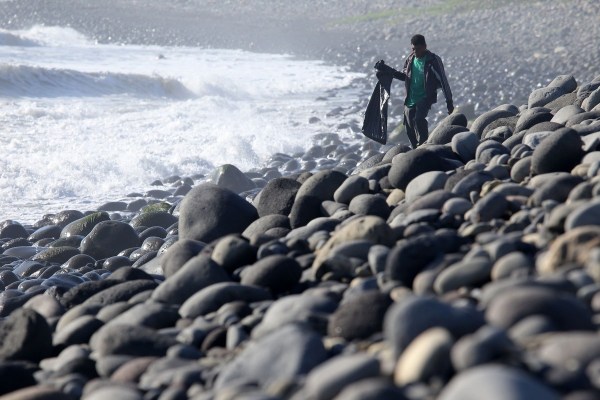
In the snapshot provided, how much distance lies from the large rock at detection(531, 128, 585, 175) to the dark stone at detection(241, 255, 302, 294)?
1.86 metres

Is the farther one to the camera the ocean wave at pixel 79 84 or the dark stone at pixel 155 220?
the ocean wave at pixel 79 84

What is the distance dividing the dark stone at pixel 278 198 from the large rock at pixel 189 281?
5.97ft

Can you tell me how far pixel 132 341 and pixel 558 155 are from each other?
305 centimetres

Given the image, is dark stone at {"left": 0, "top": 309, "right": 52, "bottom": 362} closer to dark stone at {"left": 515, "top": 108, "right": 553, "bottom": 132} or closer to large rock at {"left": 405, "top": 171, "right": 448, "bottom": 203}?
large rock at {"left": 405, "top": 171, "right": 448, "bottom": 203}

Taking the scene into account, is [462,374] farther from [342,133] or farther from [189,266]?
[342,133]

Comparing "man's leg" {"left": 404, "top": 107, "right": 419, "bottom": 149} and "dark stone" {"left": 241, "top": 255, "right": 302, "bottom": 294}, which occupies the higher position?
"man's leg" {"left": 404, "top": 107, "right": 419, "bottom": 149}

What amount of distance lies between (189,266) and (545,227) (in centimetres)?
222

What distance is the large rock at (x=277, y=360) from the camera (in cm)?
411

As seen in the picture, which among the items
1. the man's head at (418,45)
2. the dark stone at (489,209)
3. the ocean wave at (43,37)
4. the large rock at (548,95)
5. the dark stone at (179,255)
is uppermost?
the ocean wave at (43,37)

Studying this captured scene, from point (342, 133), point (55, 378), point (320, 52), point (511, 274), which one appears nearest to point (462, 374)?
point (511, 274)

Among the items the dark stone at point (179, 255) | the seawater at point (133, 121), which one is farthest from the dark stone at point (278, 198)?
the seawater at point (133, 121)

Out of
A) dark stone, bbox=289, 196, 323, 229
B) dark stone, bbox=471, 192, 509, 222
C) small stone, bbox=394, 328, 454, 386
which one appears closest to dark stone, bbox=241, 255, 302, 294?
dark stone, bbox=471, 192, 509, 222

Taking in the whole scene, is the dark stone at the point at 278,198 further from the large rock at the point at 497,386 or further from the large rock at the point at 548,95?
the large rock at the point at 497,386

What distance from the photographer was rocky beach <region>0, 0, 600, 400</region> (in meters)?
3.67
